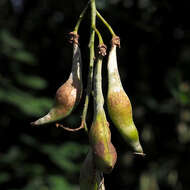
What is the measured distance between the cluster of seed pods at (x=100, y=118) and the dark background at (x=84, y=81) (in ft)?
4.55

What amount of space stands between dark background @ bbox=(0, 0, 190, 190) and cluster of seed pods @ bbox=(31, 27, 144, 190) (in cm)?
139

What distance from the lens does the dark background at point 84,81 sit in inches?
120

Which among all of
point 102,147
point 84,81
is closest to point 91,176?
point 102,147

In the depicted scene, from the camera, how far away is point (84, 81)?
340 cm

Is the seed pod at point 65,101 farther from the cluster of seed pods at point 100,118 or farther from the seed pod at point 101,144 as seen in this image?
the seed pod at point 101,144

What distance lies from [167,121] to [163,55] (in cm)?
116

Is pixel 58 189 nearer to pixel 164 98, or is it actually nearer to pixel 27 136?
pixel 27 136

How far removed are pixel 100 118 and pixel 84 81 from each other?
2.09 metres

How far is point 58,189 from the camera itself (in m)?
3.18

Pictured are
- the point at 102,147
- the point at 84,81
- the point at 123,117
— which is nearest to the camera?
the point at 102,147

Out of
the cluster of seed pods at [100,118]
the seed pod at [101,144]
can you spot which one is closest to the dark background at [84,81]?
the cluster of seed pods at [100,118]

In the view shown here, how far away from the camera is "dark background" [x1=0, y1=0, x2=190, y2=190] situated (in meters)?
3.05

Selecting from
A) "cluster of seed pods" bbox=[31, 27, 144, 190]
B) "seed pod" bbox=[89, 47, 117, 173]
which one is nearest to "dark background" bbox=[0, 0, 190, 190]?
"cluster of seed pods" bbox=[31, 27, 144, 190]

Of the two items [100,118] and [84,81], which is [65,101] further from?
[84,81]
